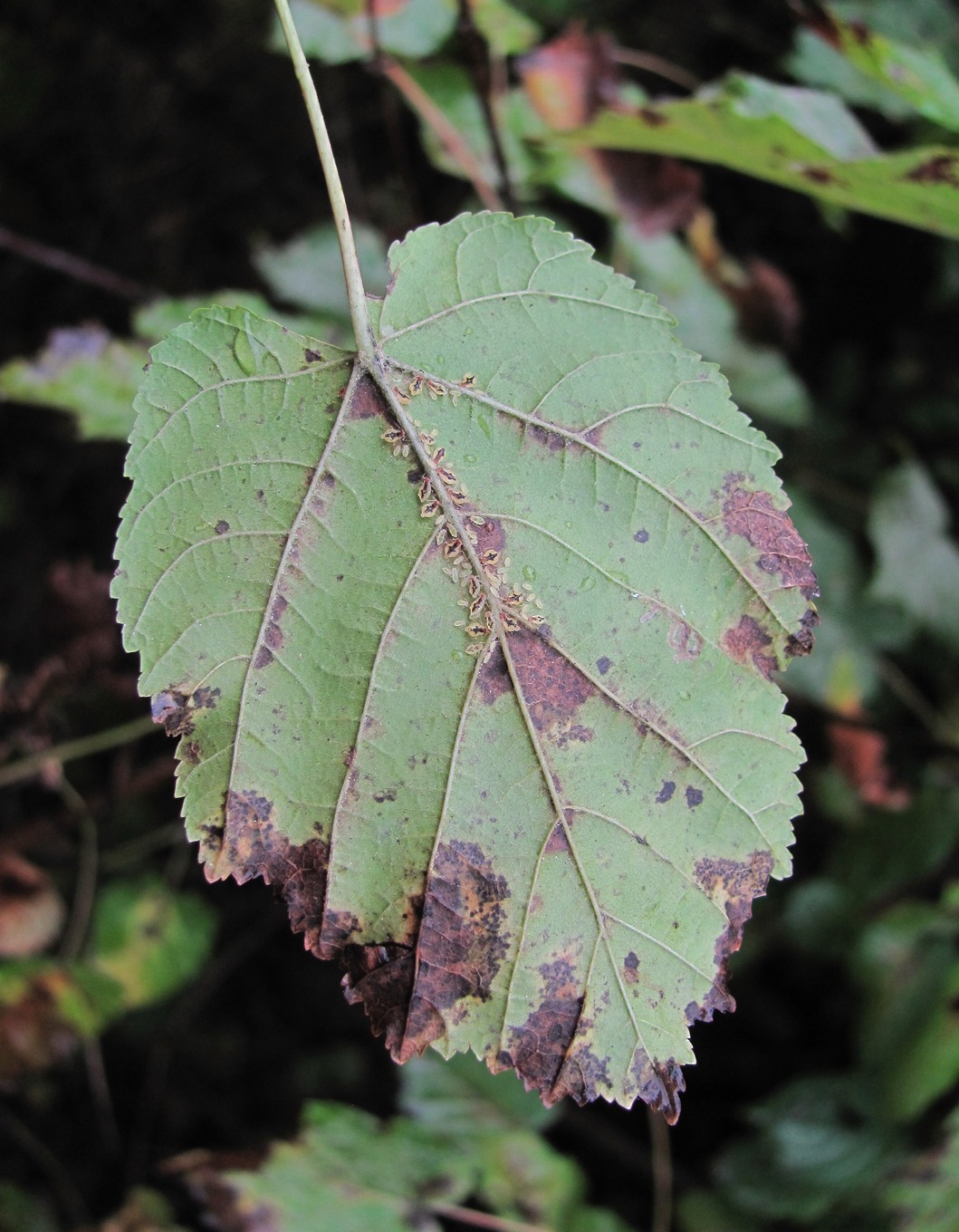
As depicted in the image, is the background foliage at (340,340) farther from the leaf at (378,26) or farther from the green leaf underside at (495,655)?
the green leaf underside at (495,655)

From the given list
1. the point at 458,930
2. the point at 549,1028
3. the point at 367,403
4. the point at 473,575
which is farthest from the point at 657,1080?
the point at 367,403

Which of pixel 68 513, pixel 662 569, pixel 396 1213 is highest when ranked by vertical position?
pixel 68 513

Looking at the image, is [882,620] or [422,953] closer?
[422,953]

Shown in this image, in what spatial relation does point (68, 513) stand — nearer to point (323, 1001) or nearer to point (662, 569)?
point (323, 1001)

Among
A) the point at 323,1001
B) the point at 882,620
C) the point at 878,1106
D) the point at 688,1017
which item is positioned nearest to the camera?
the point at 688,1017

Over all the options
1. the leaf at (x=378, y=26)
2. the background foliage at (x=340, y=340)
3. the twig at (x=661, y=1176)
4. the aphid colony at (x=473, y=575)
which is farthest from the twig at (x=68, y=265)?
the twig at (x=661, y=1176)

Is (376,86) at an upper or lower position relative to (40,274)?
upper

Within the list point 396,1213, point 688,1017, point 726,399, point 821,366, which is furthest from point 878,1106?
point 821,366

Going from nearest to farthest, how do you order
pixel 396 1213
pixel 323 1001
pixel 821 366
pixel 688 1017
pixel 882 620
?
1. pixel 688 1017
2. pixel 396 1213
3. pixel 882 620
4. pixel 323 1001
5. pixel 821 366
